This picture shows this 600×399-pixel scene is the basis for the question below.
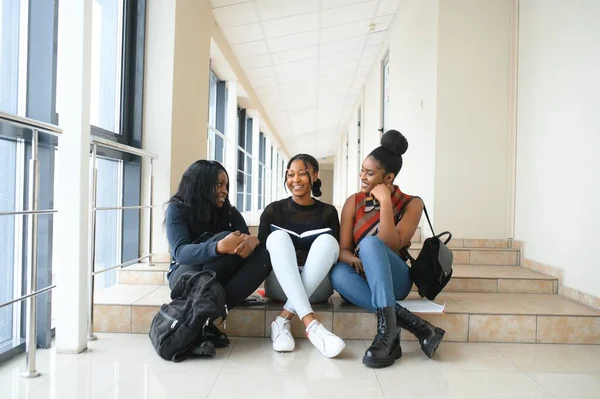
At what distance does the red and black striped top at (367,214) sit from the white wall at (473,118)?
1547mm

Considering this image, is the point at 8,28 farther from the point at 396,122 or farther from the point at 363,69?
the point at 363,69

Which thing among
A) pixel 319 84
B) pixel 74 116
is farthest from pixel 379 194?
pixel 319 84

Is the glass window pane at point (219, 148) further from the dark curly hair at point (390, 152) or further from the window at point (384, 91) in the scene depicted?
the dark curly hair at point (390, 152)

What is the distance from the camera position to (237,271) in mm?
2199

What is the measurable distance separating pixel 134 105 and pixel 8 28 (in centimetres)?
120

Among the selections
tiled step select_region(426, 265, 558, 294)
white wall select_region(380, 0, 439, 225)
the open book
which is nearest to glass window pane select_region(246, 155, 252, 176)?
white wall select_region(380, 0, 439, 225)

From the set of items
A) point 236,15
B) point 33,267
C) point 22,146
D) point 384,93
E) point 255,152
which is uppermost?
point 236,15

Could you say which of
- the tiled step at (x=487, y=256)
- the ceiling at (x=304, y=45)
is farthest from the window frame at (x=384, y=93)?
the tiled step at (x=487, y=256)

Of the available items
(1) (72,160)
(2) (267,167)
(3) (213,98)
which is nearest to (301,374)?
(1) (72,160)

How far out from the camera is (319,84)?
7.65 m

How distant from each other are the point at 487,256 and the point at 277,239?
2.06 metres

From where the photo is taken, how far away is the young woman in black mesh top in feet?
6.76

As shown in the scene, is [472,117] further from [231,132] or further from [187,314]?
[231,132]

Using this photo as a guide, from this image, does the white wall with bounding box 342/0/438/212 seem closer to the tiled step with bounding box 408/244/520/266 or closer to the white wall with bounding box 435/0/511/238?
the white wall with bounding box 435/0/511/238
